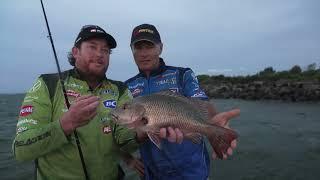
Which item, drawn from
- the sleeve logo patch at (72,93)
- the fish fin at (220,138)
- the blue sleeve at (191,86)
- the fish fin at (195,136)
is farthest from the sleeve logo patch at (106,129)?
the blue sleeve at (191,86)

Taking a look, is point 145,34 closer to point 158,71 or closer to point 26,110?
point 158,71

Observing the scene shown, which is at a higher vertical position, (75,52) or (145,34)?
(145,34)

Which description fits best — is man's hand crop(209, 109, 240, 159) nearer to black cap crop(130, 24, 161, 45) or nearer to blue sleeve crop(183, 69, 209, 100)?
blue sleeve crop(183, 69, 209, 100)

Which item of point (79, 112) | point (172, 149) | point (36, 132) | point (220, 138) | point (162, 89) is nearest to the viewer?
point (79, 112)

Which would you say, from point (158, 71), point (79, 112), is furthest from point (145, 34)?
point (79, 112)

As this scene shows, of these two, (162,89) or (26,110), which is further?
(162,89)

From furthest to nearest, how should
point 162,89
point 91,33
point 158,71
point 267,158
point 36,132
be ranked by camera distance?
point 267,158
point 158,71
point 162,89
point 91,33
point 36,132

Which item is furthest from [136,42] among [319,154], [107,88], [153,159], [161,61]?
[319,154]

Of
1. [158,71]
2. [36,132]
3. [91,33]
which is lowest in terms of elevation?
[36,132]
